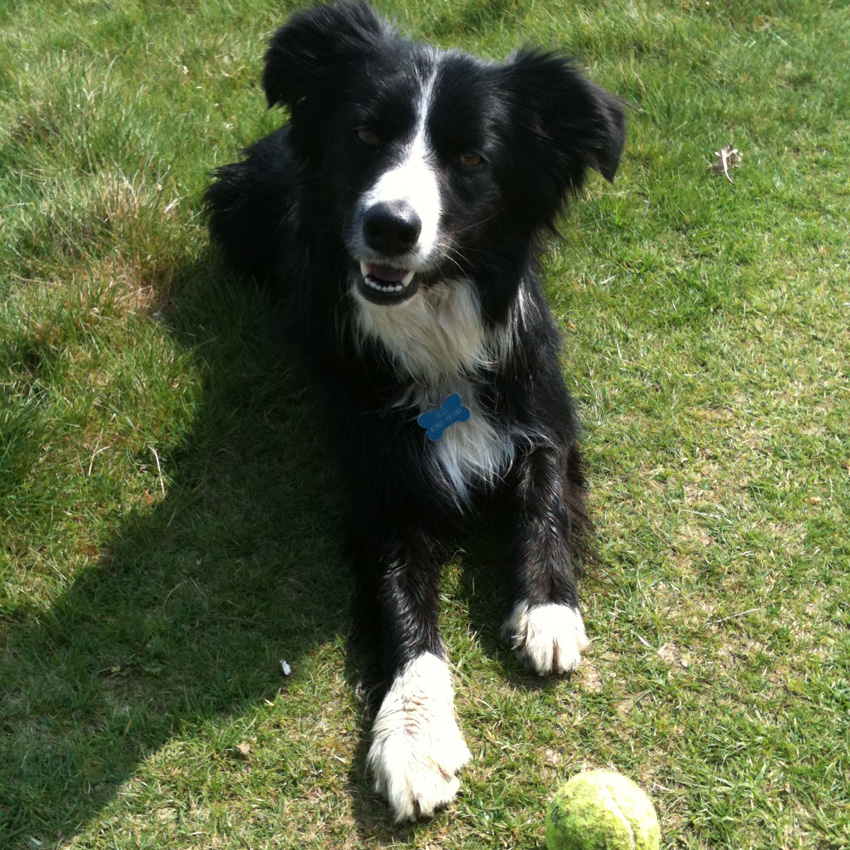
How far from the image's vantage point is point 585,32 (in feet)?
19.1

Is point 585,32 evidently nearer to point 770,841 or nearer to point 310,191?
point 310,191

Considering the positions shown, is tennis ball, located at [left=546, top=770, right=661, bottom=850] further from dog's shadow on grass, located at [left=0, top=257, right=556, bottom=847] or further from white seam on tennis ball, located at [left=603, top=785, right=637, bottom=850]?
dog's shadow on grass, located at [left=0, top=257, right=556, bottom=847]

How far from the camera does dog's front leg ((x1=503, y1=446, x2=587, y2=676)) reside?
2.80 m

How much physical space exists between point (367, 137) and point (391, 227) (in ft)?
1.37

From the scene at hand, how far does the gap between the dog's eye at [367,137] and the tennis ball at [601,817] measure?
1995 millimetres

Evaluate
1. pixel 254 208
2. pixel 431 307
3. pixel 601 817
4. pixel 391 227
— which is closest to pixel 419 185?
pixel 391 227

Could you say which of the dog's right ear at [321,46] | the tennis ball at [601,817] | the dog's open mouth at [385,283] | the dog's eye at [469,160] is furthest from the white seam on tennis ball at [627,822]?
the dog's right ear at [321,46]

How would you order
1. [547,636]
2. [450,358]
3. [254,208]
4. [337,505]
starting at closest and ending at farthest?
[547,636] → [450,358] → [337,505] → [254,208]

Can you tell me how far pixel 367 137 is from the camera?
9.50ft

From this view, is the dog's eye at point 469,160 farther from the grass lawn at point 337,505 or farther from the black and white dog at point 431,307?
the grass lawn at point 337,505

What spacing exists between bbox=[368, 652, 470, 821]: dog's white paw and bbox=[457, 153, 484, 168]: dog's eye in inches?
61.5

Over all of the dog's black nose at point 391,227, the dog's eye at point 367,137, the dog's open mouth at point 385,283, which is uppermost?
the dog's eye at point 367,137

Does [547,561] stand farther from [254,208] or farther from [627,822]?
[254,208]

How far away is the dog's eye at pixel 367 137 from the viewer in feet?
9.46
